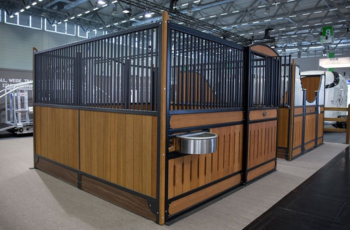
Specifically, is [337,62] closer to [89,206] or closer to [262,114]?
[262,114]

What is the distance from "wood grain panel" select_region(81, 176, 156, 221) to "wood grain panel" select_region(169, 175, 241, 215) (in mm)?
234

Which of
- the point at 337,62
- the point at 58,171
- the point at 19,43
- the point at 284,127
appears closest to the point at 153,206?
the point at 58,171

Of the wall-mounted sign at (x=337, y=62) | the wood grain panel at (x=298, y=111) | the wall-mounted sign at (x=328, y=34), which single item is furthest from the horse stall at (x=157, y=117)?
the wall-mounted sign at (x=337, y=62)

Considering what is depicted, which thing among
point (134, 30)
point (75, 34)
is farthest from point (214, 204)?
point (75, 34)

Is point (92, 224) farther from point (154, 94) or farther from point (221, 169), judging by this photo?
point (221, 169)

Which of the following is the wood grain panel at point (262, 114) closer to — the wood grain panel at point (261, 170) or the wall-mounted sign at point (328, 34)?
the wood grain panel at point (261, 170)

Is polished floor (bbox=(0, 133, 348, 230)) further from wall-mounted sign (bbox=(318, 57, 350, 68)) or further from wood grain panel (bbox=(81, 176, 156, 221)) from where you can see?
wall-mounted sign (bbox=(318, 57, 350, 68))

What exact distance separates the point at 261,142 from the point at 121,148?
2.20 m

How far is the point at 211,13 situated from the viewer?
11.5 metres

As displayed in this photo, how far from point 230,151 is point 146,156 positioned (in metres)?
1.26

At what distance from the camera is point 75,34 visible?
522 inches

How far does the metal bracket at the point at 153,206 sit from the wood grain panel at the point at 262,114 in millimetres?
1879

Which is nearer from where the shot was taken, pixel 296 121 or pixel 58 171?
pixel 58 171

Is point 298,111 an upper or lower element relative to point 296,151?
upper
